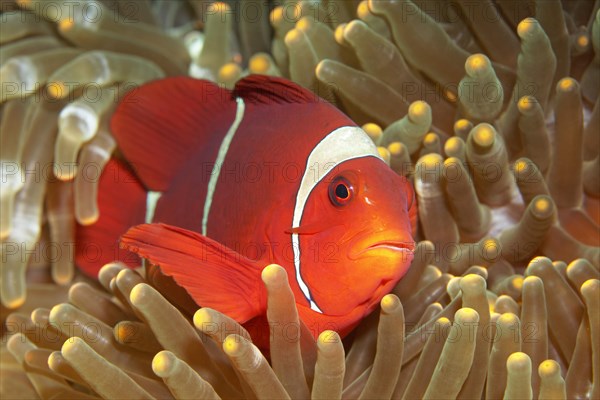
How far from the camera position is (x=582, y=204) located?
4.19 ft

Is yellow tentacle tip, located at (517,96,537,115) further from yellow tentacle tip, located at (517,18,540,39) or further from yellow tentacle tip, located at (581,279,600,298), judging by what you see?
yellow tentacle tip, located at (581,279,600,298)

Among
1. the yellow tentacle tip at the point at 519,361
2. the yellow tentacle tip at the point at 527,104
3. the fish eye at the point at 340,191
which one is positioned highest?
the yellow tentacle tip at the point at 527,104

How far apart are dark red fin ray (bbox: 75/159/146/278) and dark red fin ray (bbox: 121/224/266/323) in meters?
0.50

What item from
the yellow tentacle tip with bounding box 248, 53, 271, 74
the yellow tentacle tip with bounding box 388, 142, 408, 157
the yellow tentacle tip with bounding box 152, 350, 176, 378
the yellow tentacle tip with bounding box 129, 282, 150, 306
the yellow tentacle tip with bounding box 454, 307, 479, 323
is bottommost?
the yellow tentacle tip with bounding box 152, 350, 176, 378

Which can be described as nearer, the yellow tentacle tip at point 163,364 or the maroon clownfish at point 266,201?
the yellow tentacle tip at point 163,364

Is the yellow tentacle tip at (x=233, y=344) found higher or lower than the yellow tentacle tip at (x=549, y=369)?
higher

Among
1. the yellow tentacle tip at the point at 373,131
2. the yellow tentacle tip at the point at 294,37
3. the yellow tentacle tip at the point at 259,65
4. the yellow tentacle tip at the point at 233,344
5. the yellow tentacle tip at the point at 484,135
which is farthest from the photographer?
the yellow tentacle tip at the point at 259,65

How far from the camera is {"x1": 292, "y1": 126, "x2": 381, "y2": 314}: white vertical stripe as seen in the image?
0.99 metres

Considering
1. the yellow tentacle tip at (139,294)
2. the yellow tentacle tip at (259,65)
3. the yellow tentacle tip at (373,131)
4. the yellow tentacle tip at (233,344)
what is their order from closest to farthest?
1. the yellow tentacle tip at (233,344)
2. the yellow tentacle tip at (139,294)
3. the yellow tentacle tip at (373,131)
4. the yellow tentacle tip at (259,65)

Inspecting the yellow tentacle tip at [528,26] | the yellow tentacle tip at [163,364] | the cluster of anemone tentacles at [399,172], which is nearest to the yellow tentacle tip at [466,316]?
the cluster of anemone tentacles at [399,172]

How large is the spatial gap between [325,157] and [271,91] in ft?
0.76

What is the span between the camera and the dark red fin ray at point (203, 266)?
0.94m

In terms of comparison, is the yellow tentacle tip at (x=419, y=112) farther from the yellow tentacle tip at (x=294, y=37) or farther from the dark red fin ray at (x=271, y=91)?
the yellow tentacle tip at (x=294, y=37)

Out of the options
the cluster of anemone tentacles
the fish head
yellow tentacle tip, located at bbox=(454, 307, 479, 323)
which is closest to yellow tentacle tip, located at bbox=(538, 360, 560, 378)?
the cluster of anemone tentacles
